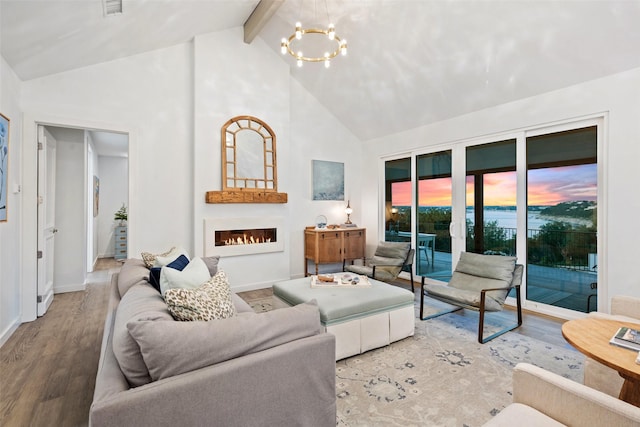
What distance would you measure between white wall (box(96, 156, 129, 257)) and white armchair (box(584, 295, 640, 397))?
29.2ft

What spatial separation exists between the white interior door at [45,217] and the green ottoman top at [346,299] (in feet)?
9.25

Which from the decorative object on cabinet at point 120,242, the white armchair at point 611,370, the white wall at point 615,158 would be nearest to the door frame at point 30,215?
the decorative object on cabinet at point 120,242

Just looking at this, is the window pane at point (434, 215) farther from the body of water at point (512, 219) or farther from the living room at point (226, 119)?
the body of water at point (512, 219)

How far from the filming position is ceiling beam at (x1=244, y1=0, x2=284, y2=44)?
385 cm

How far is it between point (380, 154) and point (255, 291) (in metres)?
3.25

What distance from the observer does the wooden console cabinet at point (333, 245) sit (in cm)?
527

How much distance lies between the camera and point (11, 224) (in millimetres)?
3113

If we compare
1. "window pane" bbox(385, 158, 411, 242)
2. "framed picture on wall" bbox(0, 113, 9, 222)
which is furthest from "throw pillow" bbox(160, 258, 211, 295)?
"window pane" bbox(385, 158, 411, 242)

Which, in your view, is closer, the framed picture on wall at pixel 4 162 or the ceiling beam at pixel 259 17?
Result: the framed picture on wall at pixel 4 162

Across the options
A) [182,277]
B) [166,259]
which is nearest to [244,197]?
[166,259]

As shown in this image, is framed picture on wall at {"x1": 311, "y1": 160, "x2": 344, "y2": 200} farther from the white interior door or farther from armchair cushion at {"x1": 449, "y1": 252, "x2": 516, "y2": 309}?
the white interior door

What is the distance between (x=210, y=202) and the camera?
4.48 m

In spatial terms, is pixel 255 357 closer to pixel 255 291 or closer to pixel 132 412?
pixel 132 412

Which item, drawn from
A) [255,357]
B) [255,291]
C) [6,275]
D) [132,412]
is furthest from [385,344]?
[6,275]
